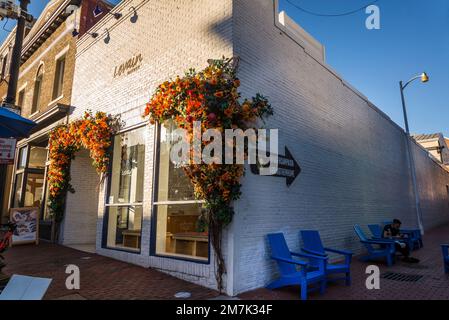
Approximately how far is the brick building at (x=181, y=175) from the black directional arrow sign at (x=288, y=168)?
0.17 metres

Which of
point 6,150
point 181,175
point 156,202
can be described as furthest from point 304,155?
point 6,150

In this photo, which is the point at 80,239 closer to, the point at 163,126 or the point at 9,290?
the point at 163,126

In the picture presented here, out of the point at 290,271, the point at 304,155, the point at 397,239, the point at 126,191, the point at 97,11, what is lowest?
the point at 290,271

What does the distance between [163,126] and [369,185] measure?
7.62 meters

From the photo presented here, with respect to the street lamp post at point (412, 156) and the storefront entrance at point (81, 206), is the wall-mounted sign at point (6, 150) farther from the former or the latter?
the street lamp post at point (412, 156)

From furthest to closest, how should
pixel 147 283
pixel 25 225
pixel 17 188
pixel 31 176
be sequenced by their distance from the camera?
1. pixel 17 188
2. pixel 31 176
3. pixel 25 225
4. pixel 147 283

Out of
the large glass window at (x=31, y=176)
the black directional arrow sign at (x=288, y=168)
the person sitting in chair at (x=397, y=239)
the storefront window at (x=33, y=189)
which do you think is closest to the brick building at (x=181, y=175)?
the black directional arrow sign at (x=288, y=168)

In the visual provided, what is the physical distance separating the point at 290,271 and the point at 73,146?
7.42 meters

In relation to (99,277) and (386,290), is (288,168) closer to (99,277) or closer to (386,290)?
(386,290)

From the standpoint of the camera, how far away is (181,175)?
599 centimetres

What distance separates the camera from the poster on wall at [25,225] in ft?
29.7

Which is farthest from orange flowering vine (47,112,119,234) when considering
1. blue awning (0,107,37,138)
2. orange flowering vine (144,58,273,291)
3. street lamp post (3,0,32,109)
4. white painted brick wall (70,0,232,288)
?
orange flowering vine (144,58,273,291)

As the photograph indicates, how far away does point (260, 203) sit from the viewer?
5.59 metres

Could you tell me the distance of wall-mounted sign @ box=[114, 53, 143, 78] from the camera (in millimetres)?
7652
